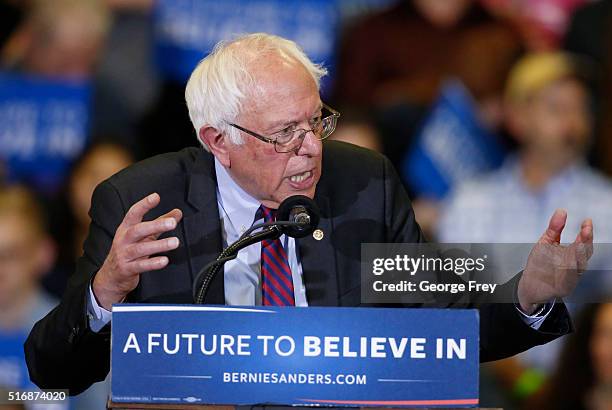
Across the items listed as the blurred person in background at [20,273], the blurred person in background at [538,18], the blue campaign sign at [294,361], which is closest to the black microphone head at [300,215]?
the blue campaign sign at [294,361]

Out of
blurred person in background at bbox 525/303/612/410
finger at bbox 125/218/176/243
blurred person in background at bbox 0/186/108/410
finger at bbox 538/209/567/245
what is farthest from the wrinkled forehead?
blurred person in background at bbox 0/186/108/410

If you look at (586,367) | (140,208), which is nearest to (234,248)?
(140,208)

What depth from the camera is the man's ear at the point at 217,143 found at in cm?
274

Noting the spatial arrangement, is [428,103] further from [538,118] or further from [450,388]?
[450,388]

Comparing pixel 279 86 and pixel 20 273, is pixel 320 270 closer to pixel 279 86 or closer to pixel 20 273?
pixel 279 86

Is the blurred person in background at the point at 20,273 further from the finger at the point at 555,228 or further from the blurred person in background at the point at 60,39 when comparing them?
the finger at the point at 555,228

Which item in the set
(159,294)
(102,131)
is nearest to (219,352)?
(159,294)

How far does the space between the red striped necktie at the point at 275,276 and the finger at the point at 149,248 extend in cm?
42

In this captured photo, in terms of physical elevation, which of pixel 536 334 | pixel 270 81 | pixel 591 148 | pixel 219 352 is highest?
pixel 270 81

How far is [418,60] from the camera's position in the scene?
191 inches

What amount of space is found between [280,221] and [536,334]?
2.08 feet

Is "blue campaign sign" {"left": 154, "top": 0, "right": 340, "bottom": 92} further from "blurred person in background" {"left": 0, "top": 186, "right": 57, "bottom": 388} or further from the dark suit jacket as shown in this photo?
the dark suit jacket

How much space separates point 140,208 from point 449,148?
2729mm

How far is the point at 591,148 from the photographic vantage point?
15.6 ft
